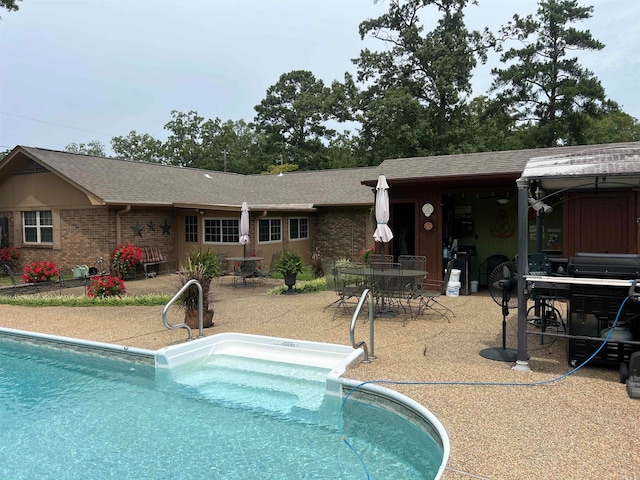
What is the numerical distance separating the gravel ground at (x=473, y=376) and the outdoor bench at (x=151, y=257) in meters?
4.57

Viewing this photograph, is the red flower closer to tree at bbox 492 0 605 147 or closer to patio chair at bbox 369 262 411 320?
patio chair at bbox 369 262 411 320

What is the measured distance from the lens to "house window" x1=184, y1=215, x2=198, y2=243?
53.9ft

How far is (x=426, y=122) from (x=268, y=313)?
2036 cm

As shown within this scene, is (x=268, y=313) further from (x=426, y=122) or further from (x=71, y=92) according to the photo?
(x=71, y=92)

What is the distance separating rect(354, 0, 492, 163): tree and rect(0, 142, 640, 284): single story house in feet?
27.5

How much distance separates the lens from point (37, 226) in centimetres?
1605

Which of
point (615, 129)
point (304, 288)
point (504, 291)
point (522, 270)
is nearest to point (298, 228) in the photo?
point (304, 288)

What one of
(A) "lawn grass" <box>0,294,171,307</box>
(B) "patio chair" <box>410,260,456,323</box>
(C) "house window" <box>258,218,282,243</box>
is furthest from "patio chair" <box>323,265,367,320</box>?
(C) "house window" <box>258,218,282,243</box>

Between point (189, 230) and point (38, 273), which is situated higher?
point (189, 230)

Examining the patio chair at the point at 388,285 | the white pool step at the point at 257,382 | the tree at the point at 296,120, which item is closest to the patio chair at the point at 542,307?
the patio chair at the point at 388,285

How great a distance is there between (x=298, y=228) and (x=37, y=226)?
29.7 ft

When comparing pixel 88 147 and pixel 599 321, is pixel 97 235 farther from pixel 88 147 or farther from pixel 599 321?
pixel 88 147

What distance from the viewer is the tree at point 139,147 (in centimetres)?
4559

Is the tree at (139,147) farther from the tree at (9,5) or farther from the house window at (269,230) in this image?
the house window at (269,230)
